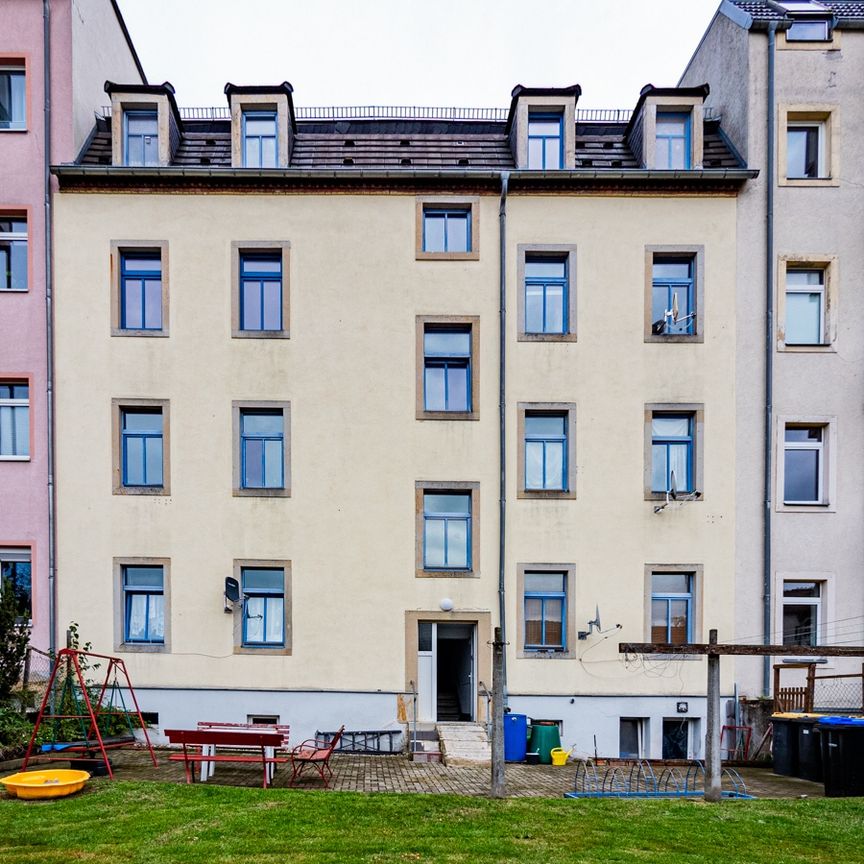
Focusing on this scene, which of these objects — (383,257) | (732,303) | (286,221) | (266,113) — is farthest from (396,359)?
(732,303)

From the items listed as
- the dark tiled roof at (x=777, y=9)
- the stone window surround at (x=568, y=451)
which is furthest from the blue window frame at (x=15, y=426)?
the dark tiled roof at (x=777, y=9)

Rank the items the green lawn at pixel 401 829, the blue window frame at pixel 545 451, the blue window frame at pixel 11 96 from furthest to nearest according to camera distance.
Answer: the blue window frame at pixel 11 96 < the blue window frame at pixel 545 451 < the green lawn at pixel 401 829

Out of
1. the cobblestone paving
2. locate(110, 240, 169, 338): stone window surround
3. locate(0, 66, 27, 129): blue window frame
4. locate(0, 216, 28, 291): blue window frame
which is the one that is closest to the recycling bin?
the cobblestone paving

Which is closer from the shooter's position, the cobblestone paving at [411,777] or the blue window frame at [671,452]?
the cobblestone paving at [411,777]

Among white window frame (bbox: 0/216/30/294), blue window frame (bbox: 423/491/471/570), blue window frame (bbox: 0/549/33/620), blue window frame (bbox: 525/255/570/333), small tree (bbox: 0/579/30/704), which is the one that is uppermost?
white window frame (bbox: 0/216/30/294)

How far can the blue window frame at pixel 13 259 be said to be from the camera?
14328 mm

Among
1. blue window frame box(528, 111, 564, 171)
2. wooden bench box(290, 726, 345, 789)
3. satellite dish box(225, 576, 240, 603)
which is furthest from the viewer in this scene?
blue window frame box(528, 111, 564, 171)

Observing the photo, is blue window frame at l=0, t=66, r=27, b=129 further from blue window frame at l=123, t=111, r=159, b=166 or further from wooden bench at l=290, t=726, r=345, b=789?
wooden bench at l=290, t=726, r=345, b=789

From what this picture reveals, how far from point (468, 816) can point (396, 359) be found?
28.7ft

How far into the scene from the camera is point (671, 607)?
14.1 metres

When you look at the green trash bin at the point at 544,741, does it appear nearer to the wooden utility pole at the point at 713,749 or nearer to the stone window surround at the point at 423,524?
the stone window surround at the point at 423,524

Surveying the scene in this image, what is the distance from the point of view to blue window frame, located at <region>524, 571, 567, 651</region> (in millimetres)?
14062

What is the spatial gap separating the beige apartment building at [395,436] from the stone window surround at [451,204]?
0.05m

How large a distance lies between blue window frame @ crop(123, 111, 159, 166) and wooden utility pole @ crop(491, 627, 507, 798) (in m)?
12.8
